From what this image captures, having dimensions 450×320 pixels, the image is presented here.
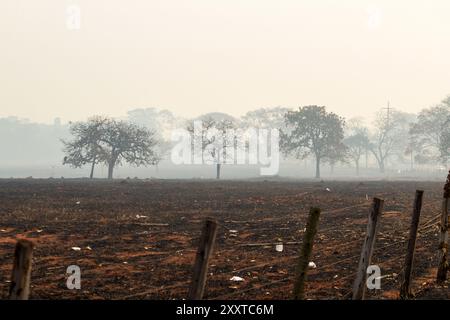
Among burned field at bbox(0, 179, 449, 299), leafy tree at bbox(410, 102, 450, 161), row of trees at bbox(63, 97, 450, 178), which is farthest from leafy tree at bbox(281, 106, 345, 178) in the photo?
burned field at bbox(0, 179, 449, 299)

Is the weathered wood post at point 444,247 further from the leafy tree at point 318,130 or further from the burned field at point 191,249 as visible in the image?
the leafy tree at point 318,130

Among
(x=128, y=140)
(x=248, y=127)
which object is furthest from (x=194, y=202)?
(x=248, y=127)

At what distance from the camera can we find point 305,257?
7.48 m

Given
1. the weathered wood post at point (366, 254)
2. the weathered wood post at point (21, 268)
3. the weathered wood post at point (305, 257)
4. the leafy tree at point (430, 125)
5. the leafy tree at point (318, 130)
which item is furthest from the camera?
the leafy tree at point (430, 125)

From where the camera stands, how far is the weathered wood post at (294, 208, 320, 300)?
7332 mm

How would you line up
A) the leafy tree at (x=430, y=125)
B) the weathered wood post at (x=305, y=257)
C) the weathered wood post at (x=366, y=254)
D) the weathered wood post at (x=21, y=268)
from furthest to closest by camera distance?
the leafy tree at (x=430, y=125) < the weathered wood post at (x=366, y=254) < the weathered wood post at (x=305, y=257) < the weathered wood post at (x=21, y=268)

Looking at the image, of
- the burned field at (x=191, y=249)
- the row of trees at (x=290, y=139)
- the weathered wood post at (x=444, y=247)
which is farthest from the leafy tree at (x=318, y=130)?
the weathered wood post at (x=444, y=247)

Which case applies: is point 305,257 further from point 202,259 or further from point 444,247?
point 444,247

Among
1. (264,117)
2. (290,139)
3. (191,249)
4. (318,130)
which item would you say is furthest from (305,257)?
(264,117)

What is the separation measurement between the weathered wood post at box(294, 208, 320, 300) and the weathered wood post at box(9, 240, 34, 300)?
3.70 m

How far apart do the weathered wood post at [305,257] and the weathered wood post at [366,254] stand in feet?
4.49

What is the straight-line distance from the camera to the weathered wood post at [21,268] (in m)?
5.00

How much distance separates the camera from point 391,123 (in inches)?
5886
